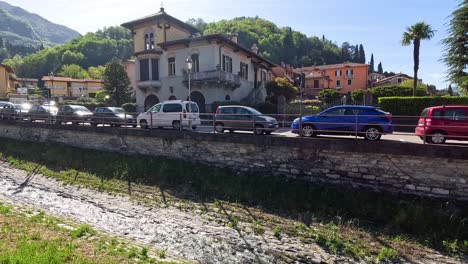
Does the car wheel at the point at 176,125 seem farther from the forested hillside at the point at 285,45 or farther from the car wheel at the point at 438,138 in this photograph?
the forested hillside at the point at 285,45

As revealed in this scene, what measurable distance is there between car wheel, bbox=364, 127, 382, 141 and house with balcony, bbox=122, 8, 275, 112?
19248 millimetres

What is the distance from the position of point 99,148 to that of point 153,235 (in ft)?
37.8

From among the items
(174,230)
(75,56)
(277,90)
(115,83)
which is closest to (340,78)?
(277,90)

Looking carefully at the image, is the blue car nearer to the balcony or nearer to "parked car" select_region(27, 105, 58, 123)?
the balcony

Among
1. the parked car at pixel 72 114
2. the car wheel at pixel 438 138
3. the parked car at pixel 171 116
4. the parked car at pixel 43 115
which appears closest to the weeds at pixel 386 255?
the car wheel at pixel 438 138

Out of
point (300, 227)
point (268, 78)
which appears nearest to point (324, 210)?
point (300, 227)

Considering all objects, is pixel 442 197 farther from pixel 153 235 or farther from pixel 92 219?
pixel 92 219

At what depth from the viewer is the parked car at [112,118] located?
1825 cm

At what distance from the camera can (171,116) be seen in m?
17.7

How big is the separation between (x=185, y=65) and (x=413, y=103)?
863 inches

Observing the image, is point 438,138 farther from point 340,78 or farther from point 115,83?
point 340,78

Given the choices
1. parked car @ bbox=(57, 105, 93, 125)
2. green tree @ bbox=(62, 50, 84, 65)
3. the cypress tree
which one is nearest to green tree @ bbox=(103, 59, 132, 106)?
parked car @ bbox=(57, 105, 93, 125)

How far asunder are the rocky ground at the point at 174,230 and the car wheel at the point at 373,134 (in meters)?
4.92

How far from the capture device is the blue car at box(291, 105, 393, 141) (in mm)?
11695
